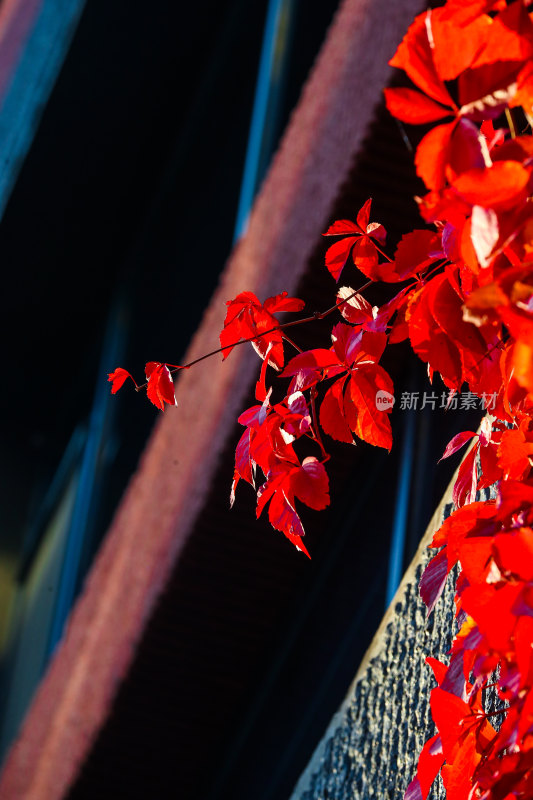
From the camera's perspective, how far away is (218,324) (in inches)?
96.6

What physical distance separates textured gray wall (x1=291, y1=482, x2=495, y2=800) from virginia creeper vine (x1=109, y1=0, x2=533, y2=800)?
19.2 inches

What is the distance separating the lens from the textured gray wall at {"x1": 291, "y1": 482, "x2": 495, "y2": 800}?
1401 mm

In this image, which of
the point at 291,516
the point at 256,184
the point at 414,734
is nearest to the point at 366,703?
the point at 414,734

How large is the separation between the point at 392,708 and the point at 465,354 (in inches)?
34.1

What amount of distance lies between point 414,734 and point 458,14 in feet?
3.60

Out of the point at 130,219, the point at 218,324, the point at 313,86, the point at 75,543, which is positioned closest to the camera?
the point at 313,86

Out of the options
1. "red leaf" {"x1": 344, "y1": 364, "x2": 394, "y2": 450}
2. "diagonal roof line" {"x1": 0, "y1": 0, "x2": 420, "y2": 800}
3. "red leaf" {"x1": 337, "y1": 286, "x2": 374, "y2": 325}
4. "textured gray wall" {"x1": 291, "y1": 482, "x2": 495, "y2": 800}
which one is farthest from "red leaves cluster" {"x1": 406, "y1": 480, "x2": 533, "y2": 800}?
"diagonal roof line" {"x1": 0, "y1": 0, "x2": 420, "y2": 800}

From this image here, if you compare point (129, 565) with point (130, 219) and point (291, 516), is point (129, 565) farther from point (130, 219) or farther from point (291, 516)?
point (130, 219)

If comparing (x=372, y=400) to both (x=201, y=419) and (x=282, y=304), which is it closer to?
(x=282, y=304)

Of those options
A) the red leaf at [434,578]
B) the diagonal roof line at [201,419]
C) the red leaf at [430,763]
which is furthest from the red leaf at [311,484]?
the diagonal roof line at [201,419]

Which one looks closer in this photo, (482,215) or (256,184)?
(482,215)

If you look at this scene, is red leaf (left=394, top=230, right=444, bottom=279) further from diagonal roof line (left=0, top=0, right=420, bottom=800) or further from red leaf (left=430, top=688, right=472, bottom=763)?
diagonal roof line (left=0, top=0, right=420, bottom=800)

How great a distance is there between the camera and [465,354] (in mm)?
819

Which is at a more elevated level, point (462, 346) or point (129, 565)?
point (462, 346)
